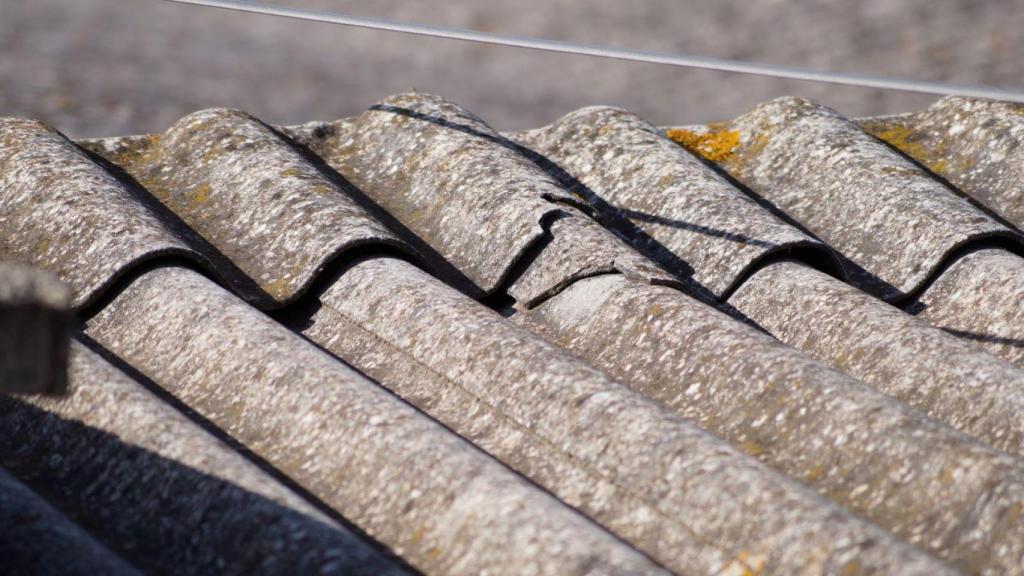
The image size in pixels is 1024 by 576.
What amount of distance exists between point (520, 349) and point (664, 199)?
1507 millimetres

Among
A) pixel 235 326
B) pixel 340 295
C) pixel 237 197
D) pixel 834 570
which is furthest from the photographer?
pixel 237 197

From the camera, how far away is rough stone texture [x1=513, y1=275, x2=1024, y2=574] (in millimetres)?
2525

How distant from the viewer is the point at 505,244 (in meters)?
3.91

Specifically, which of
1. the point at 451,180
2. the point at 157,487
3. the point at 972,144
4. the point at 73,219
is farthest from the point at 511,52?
the point at 157,487

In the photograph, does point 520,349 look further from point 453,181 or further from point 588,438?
point 453,181

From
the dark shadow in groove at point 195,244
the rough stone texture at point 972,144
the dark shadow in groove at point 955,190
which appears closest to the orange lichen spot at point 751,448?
the dark shadow in groove at point 195,244

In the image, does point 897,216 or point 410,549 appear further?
point 897,216

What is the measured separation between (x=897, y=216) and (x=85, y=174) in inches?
110

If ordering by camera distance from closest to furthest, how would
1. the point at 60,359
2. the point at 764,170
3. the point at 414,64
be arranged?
the point at 60,359
the point at 764,170
the point at 414,64

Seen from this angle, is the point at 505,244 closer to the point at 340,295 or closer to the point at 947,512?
the point at 340,295

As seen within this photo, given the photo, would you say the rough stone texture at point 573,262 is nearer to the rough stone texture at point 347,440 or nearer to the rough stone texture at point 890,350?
the rough stone texture at point 890,350

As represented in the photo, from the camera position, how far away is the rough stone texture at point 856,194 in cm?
409

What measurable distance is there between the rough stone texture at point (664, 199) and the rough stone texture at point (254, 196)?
0.96 m

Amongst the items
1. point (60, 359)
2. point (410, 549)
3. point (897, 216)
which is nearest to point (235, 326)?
point (410, 549)
